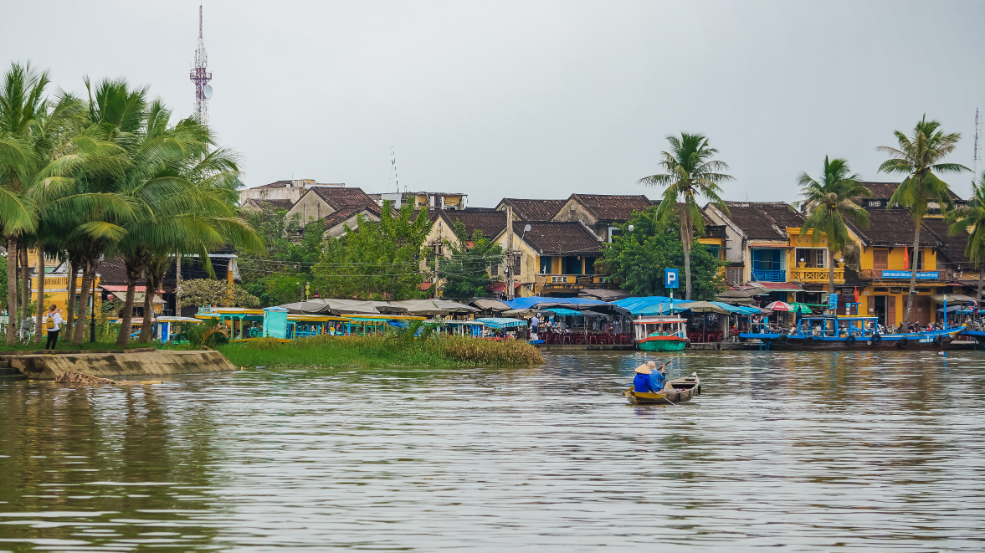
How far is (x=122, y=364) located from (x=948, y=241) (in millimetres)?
64075

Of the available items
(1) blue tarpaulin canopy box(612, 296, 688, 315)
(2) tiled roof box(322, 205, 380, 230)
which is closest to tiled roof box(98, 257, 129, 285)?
(2) tiled roof box(322, 205, 380, 230)

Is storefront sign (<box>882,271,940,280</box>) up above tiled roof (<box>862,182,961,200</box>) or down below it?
below

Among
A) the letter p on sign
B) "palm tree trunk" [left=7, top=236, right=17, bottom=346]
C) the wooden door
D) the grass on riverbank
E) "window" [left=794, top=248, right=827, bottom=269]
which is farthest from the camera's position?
the wooden door

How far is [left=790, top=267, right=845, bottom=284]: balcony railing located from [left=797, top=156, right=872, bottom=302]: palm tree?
12.0ft

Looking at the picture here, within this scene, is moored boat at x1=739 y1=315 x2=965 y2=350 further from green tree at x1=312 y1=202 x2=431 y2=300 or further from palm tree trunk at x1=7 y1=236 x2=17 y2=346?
palm tree trunk at x1=7 y1=236 x2=17 y2=346

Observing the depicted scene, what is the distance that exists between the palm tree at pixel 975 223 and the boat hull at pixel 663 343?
23.4m

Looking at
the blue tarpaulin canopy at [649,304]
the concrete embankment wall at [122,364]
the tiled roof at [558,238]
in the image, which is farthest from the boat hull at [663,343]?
the concrete embankment wall at [122,364]

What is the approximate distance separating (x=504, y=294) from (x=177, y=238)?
125 ft

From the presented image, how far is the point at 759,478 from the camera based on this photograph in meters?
14.8

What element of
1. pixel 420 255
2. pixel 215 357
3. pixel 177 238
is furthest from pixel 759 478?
pixel 420 255

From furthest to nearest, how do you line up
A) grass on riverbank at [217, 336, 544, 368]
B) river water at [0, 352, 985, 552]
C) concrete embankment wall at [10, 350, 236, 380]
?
grass on riverbank at [217, 336, 544, 368]
concrete embankment wall at [10, 350, 236, 380]
river water at [0, 352, 985, 552]

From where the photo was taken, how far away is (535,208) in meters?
81.1

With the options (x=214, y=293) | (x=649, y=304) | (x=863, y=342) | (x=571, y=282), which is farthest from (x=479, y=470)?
(x=571, y=282)

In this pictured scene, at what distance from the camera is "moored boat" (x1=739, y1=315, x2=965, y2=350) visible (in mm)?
62562
